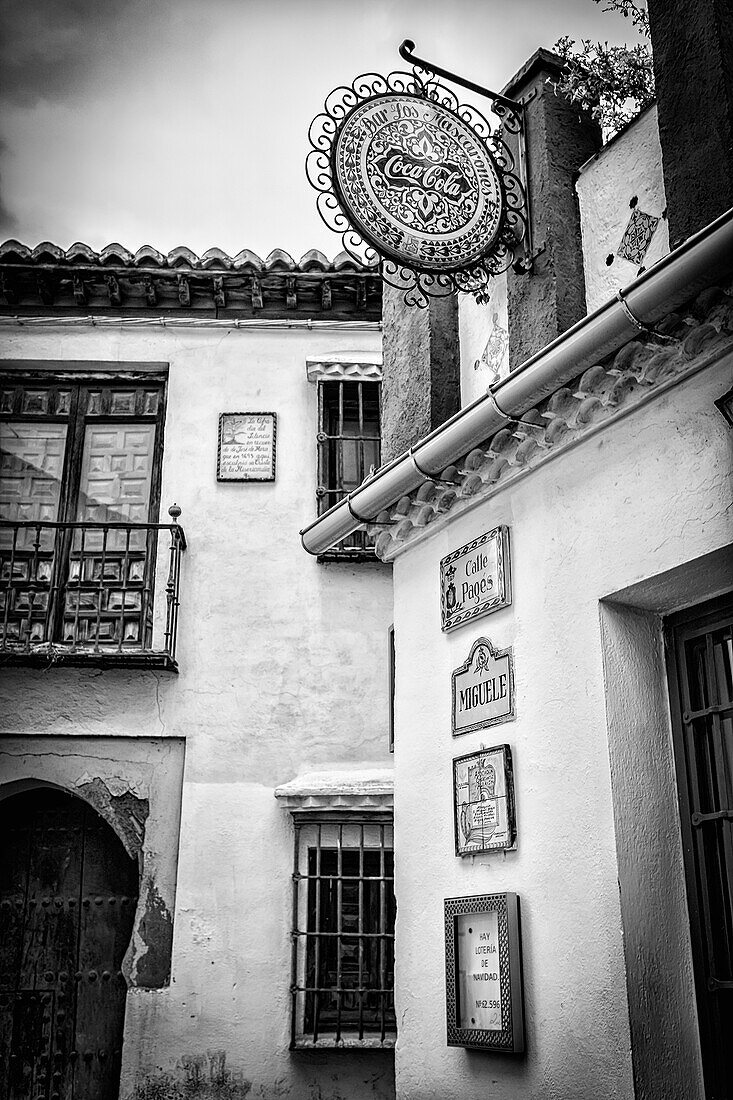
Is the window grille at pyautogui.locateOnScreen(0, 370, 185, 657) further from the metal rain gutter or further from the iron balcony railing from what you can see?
the metal rain gutter

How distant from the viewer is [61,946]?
9500 millimetres

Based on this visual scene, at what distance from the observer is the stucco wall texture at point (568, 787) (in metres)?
4.33

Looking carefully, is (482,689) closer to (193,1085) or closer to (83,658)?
(83,658)

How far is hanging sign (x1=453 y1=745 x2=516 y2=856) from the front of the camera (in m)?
5.02

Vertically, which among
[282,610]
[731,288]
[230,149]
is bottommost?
[731,288]

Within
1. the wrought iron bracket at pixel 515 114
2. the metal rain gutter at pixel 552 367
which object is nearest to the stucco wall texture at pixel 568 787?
the metal rain gutter at pixel 552 367

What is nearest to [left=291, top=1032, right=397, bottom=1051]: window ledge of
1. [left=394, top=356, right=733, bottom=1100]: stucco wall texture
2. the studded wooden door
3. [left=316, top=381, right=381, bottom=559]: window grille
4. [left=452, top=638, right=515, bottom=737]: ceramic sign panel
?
the studded wooden door

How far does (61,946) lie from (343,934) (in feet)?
8.05

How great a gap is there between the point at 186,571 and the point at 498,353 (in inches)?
197

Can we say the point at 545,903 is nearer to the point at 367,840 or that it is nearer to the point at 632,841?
the point at 632,841

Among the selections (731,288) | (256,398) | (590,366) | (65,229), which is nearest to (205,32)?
(65,229)

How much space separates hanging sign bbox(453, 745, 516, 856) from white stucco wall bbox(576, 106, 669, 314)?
2.18m

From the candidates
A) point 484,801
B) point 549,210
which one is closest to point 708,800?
point 484,801

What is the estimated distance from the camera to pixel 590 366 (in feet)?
15.4
